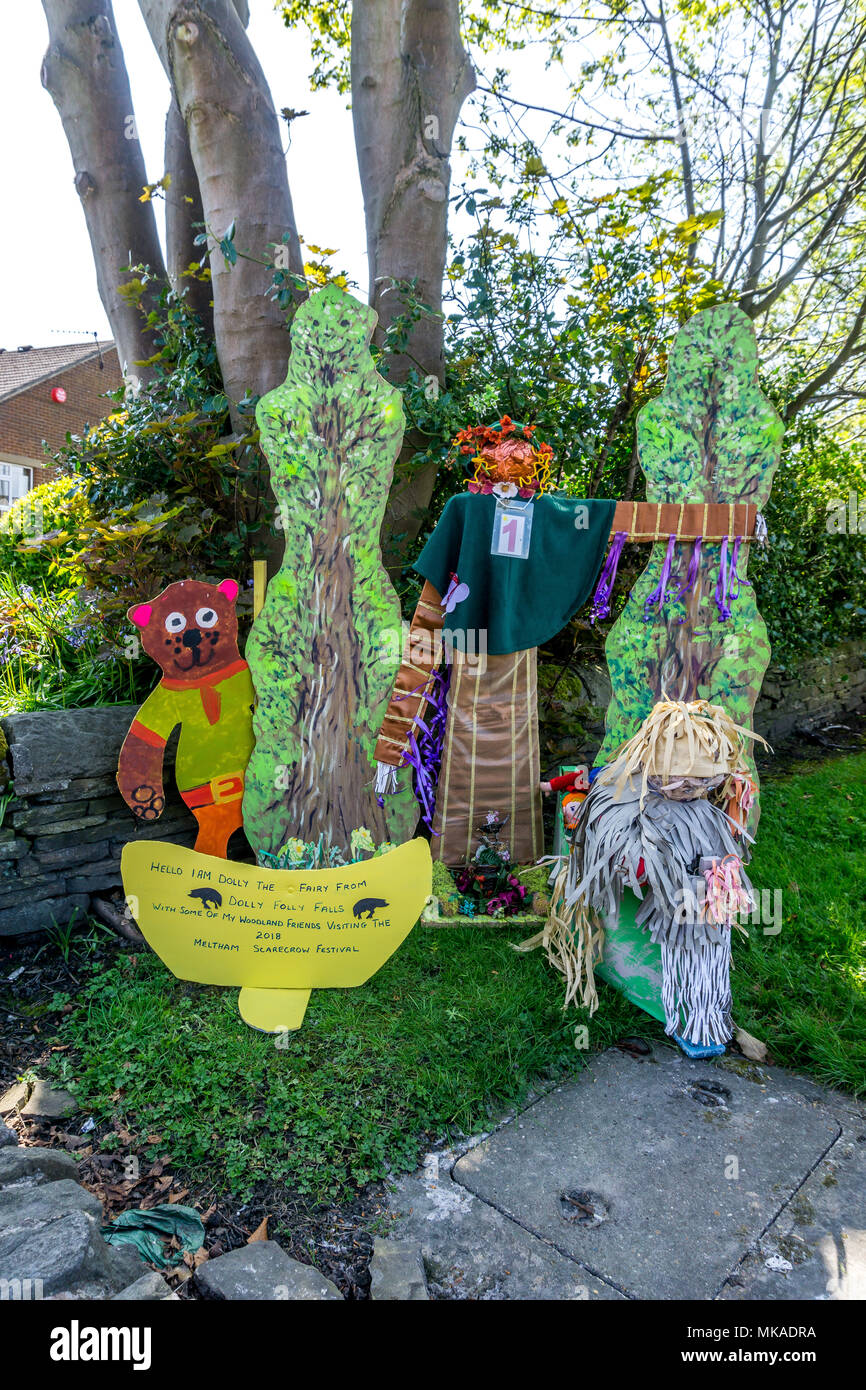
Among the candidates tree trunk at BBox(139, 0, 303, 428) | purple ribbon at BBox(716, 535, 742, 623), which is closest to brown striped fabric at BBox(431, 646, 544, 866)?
purple ribbon at BBox(716, 535, 742, 623)

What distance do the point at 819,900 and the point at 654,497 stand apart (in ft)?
6.19

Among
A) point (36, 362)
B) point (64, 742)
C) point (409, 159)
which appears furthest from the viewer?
point (36, 362)

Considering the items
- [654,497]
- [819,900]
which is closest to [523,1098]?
[819,900]

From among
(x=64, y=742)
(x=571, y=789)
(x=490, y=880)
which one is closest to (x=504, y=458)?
(x=571, y=789)

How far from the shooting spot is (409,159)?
157 inches

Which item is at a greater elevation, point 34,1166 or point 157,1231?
point 34,1166

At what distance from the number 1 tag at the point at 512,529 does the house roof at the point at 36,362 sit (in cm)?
1705

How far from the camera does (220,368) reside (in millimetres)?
3984

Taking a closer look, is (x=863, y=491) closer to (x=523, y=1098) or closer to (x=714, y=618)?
(x=714, y=618)

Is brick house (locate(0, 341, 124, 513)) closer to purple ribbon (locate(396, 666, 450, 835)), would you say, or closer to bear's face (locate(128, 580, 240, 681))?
bear's face (locate(128, 580, 240, 681))

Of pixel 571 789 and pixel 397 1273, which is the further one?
pixel 571 789

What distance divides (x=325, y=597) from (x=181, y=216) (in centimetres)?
297

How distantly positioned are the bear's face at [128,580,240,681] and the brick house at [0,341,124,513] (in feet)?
50.3

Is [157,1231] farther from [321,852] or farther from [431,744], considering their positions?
[431,744]
